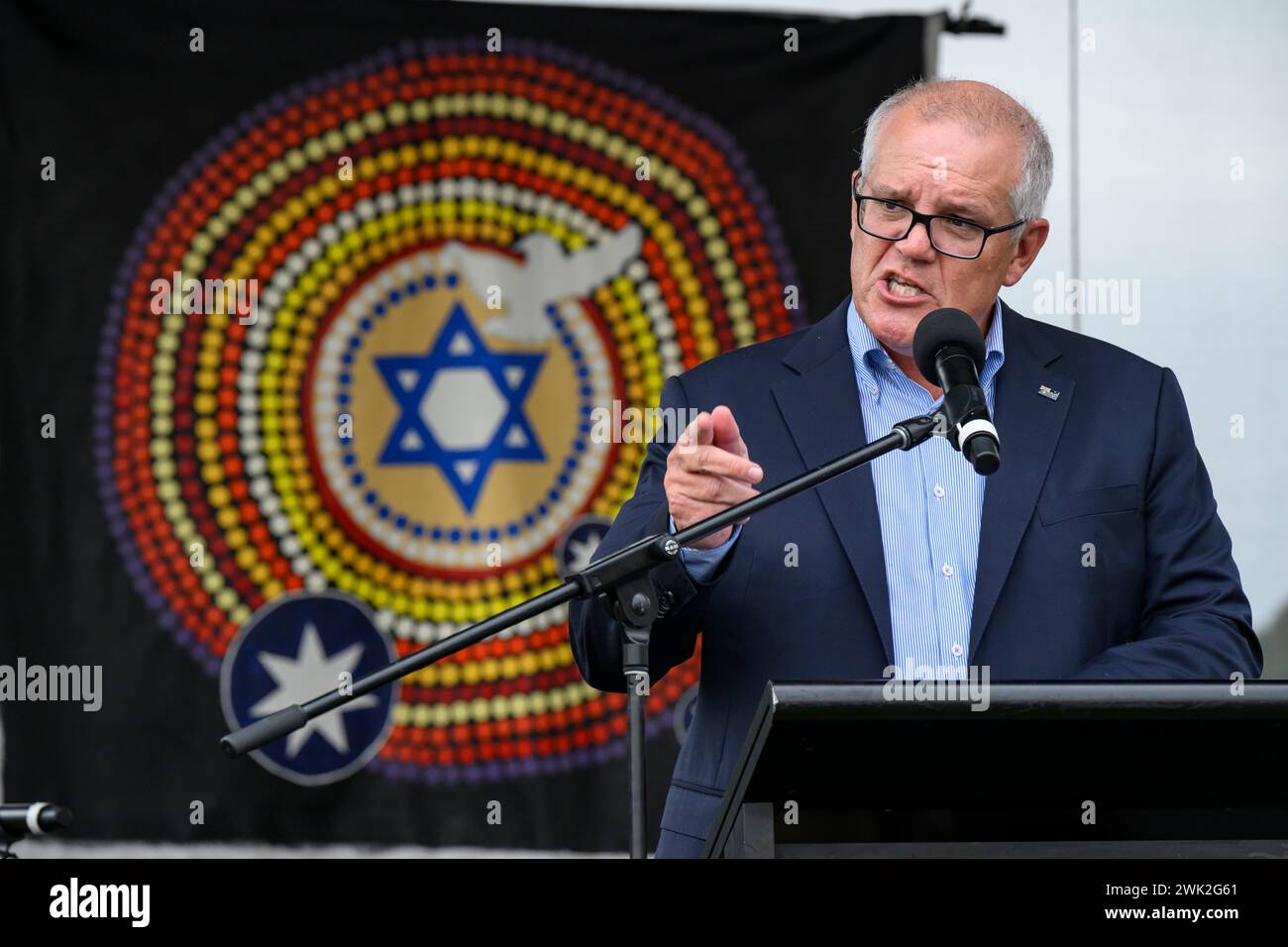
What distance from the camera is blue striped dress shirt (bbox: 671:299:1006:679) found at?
2098mm

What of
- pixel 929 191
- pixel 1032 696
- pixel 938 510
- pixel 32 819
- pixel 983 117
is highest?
pixel 983 117

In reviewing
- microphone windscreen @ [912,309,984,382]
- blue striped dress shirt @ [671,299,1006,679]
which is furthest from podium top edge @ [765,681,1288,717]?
blue striped dress shirt @ [671,299,1006,679]

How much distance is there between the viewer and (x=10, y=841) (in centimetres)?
146

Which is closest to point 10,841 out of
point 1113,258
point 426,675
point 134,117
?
point 426,675

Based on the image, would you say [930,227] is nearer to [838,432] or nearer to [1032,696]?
[838,432]

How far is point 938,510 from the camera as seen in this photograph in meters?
2.16

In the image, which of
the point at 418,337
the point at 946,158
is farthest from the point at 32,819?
the point at 418,337

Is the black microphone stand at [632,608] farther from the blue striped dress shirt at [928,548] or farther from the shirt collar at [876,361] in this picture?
the shirt collar at [876,361]

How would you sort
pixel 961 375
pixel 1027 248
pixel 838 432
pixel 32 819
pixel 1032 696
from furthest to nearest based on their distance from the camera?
pixel 1027 248 < pixel 838 432 < pixel 961 375 < pixel 32 819 < pixel 1032 696

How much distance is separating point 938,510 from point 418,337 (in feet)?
4.84

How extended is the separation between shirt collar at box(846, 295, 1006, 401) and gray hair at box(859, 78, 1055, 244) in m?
0.16

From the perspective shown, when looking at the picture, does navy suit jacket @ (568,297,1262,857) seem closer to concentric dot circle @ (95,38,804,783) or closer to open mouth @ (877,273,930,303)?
open mouth @ (877,273,930,303)

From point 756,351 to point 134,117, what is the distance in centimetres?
166

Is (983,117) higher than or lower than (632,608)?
higher
